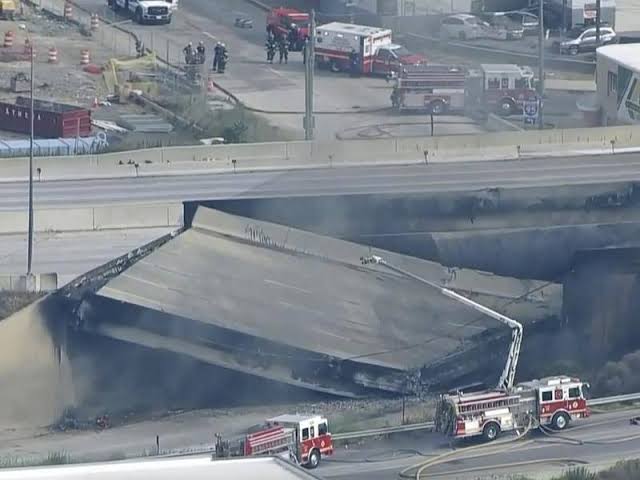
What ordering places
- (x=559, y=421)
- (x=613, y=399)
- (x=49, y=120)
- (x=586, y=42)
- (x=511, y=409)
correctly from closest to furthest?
(x=511, y=409) → (x=559, y=421) → (x=613, y=399) → (x=49, y=120) → (x=586, y=42)

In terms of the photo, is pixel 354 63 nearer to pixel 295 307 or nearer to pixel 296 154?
pixel 296 154

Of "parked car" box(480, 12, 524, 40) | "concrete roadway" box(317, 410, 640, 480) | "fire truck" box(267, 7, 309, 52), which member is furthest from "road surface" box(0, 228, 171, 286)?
"parked car" box(480, 12, 524, 40)

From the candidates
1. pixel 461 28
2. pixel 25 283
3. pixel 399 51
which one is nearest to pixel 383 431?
pixel 25 283

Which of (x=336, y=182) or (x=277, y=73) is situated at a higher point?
(x=336, y=182)

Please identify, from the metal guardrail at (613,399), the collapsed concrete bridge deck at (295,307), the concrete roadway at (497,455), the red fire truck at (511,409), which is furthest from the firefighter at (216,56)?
the concrete roadway at (497,455)

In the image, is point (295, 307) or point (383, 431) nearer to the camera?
point (383, 431)

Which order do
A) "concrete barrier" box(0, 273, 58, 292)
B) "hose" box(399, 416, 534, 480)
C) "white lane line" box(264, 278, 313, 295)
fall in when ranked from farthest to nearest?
"concrete barrier" box(0, 273, 58, 292) < "white lane line" box(264, 278, 313, 295) < "hose" box(399, 416, 534, 480)

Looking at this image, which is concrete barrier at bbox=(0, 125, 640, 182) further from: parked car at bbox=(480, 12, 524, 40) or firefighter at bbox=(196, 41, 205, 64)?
parked car at bbox=(480, 12, 524, 40)
